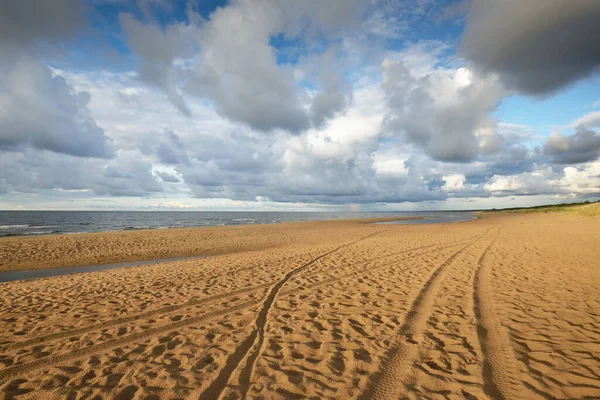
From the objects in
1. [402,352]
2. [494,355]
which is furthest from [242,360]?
[494,355]

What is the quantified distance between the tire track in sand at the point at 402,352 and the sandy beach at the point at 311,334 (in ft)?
0.08

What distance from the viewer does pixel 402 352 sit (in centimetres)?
532

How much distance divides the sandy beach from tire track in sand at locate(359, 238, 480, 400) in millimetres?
25

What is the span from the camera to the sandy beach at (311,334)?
4434mm

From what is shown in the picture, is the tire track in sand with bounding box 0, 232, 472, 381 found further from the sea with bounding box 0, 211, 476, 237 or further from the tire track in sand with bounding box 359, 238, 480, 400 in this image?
the sea with bounding box 0, 211, 476, 237

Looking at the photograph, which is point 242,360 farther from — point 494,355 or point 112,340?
point 494,355

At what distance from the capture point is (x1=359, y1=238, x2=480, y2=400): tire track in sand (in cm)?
427

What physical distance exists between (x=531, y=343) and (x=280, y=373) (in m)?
4.92

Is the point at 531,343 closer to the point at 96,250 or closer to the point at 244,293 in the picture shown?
the point at 244,293

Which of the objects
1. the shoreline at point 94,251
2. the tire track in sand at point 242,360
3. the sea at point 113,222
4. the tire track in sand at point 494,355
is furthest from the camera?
the sea at point 113,222

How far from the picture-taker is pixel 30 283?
12.2 meters

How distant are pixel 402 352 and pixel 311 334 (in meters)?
1.88

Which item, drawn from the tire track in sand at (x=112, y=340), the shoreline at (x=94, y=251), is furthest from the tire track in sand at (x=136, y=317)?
the shoreline at (x=94, y=251)

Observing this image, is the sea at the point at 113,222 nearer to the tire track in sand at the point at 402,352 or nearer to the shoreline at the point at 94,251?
the shoreline at the point at 94,251
